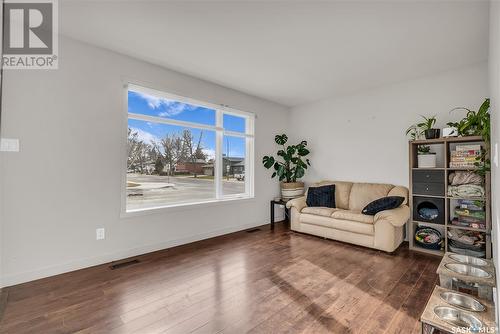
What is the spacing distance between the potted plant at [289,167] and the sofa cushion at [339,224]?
78cm

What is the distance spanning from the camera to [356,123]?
4500 millimetres

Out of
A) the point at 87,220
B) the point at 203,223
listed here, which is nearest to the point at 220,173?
the point at 203,223

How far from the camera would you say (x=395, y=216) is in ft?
10.8

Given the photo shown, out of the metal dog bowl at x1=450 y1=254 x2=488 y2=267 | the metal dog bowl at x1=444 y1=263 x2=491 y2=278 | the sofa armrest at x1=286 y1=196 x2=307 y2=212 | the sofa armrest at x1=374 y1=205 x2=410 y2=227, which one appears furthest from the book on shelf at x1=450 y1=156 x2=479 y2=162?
the sofa armrest at x1=286 y1=196 x2=307 y2=212

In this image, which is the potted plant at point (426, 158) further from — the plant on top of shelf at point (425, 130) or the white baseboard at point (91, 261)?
the white baseboard at point (91, 261)

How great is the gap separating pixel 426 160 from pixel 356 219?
1.29 meters

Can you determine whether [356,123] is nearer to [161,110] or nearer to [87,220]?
[161,110]

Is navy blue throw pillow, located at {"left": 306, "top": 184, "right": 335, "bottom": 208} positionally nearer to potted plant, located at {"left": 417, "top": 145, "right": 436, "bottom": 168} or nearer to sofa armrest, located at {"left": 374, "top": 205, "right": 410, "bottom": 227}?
sofa armrest, located at {"left": 374, "top": 205, "right": 410, "bottom": 227}

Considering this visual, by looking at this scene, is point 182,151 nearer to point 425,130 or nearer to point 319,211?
point 319,211

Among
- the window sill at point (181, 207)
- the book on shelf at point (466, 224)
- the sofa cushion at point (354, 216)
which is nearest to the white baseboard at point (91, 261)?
the window sill at point (181, 207)

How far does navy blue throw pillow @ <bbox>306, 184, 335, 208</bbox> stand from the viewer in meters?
4.31

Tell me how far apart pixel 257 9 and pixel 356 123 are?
3.10 metres

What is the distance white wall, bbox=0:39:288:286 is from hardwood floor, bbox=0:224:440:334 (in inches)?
10.3

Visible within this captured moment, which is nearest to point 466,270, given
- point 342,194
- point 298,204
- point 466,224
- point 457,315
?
point 457,315
